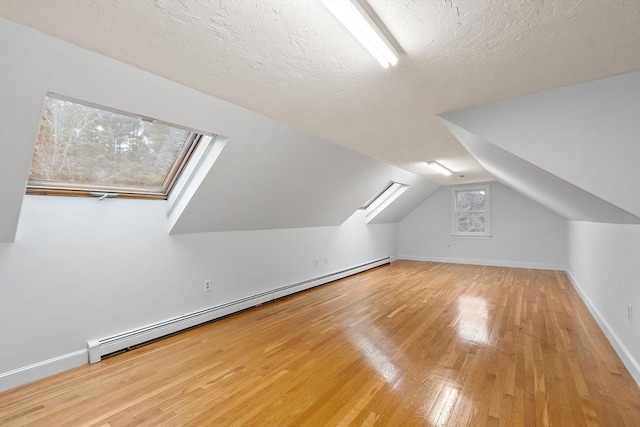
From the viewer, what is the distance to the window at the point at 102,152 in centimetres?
204

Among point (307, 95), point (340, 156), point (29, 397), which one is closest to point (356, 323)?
point (340, 156)

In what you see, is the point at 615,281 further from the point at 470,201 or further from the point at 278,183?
the point at 470,201

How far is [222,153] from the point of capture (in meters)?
2.61

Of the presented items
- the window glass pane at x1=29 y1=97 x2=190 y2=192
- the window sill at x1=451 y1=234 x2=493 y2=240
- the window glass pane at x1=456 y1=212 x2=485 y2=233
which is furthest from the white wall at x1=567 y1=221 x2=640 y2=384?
the window glass pane at x1=29 y1=97 x2=190 y2=192

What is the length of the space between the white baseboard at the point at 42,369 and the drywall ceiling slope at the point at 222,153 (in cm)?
101

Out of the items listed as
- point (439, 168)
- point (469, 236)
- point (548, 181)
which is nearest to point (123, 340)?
point (548, 181)

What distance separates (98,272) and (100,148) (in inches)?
43.3

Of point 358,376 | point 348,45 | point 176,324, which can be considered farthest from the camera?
point 176,324

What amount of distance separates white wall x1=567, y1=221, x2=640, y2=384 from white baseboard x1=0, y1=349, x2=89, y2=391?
4375 mm

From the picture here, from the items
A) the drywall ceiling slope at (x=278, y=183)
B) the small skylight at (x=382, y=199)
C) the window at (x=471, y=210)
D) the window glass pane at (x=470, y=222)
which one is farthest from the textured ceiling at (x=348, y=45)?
the window glass pane at (x=470, y=222)

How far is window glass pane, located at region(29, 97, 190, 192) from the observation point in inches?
80.1

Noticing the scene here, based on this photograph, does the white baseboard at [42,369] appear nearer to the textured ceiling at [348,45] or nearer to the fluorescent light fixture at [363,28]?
the textured ceiling at [348,45]

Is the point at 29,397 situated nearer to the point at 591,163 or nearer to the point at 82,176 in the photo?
the point at 82,176

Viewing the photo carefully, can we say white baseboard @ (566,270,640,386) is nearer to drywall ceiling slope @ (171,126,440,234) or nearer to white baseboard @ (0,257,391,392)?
drywall ceiling slope @ (171,126,440,234)
